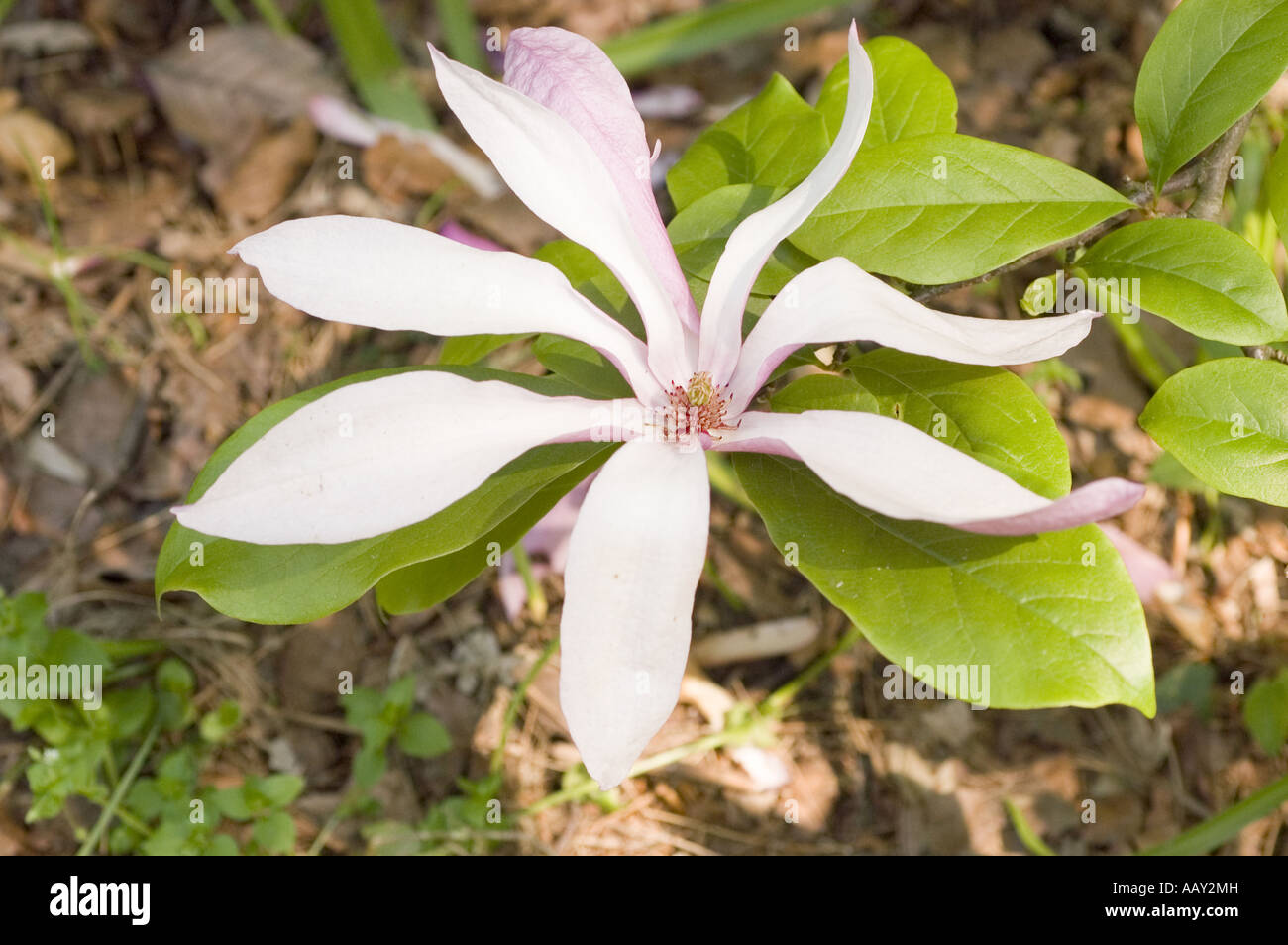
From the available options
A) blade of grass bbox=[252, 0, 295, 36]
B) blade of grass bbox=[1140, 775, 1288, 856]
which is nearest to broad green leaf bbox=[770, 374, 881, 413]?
blade of grass bbox=[1140, 775, 1288, 856]

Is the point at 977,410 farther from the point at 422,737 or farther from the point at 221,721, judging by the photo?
the point at 221,721

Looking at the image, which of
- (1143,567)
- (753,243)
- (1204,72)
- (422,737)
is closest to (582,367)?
(753,243)

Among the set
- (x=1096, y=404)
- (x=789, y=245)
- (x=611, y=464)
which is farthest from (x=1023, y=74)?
(x=611, y=464)

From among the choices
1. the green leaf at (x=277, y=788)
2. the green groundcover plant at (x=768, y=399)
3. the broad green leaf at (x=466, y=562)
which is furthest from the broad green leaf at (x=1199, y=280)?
the green leaf at (x=277, y=788)

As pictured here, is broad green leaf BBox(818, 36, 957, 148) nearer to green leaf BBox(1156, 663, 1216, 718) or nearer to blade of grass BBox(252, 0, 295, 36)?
green leaf BBox(1156, 663, 1216, 718)

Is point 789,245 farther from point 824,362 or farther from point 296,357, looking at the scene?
point 296,357

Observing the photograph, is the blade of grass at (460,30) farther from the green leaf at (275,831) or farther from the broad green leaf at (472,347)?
the green leaf at (275,831)

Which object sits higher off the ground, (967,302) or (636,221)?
(967,302)
